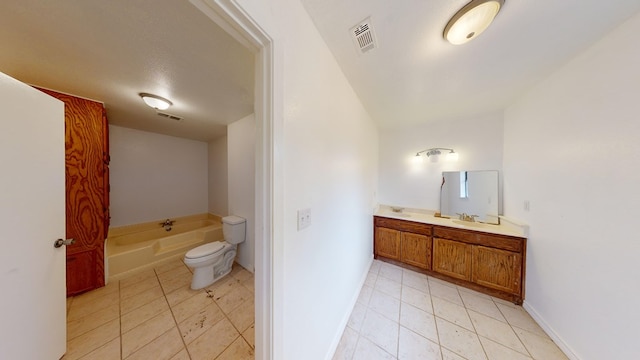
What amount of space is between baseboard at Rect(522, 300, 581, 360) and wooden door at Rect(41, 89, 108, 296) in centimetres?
472

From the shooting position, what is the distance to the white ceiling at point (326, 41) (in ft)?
3.14

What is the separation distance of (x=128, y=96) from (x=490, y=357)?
4242 millimetres

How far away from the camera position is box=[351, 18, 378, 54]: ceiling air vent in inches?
41.8

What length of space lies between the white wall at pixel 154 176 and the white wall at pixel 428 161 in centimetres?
398

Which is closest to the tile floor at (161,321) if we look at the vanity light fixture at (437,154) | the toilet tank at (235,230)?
the toilet tank at (235,230)

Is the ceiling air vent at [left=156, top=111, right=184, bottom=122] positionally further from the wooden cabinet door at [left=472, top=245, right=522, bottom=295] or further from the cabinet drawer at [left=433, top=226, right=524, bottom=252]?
the wooden cabinet door at [left=472, top=245, right=522, bottom=295]

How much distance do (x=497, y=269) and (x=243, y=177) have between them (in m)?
3.46

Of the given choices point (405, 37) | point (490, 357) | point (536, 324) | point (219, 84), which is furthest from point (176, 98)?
point (536, 324)

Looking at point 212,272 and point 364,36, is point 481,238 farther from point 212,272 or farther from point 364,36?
point 212,272

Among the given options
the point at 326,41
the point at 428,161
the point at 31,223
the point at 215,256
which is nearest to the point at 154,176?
the point at 215,256

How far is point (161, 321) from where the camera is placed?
1.61 metres

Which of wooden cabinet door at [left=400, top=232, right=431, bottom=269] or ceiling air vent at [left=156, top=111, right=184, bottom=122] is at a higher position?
ceiling air vent at [left=156, top=111, right=184, bottom=122]

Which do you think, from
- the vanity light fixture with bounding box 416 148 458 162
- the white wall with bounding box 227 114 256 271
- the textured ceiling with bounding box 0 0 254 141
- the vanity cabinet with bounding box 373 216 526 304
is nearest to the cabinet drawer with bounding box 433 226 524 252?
the vanity cabinet with bounding box 373 216 526 304

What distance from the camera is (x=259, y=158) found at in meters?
0.78
